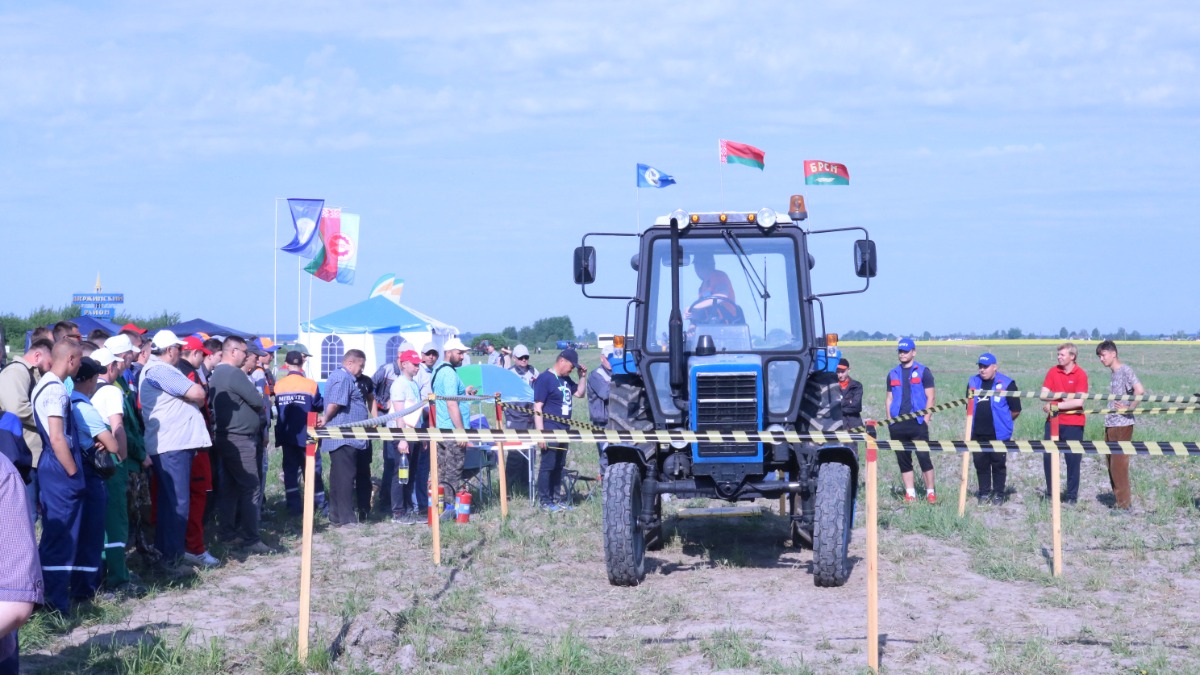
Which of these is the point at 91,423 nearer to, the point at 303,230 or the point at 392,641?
the point at 392,641

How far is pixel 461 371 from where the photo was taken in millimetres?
13828

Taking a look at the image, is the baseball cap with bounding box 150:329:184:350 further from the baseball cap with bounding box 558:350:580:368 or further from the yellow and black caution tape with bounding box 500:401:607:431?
the baseball cap with bounding box 558:350:580:368

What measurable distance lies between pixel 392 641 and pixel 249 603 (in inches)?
62.3

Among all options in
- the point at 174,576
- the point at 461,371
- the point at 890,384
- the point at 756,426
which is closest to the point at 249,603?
the point at 174,576

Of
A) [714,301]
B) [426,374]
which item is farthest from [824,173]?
[426,374]

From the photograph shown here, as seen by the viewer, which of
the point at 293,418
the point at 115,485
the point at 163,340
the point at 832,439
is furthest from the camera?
the point at 293,418

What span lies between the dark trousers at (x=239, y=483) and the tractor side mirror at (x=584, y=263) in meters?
3.14

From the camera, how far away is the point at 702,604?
7730 mm

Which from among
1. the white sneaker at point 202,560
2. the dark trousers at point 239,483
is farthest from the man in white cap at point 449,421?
the white sneaker at point 202,560

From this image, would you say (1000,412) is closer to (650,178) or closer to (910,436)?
(910,436)

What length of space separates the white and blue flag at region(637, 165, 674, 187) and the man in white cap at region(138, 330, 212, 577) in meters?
5.97

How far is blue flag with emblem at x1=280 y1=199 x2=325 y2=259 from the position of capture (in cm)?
2323

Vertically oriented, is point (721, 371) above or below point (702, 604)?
above

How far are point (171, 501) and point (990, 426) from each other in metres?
8.41
